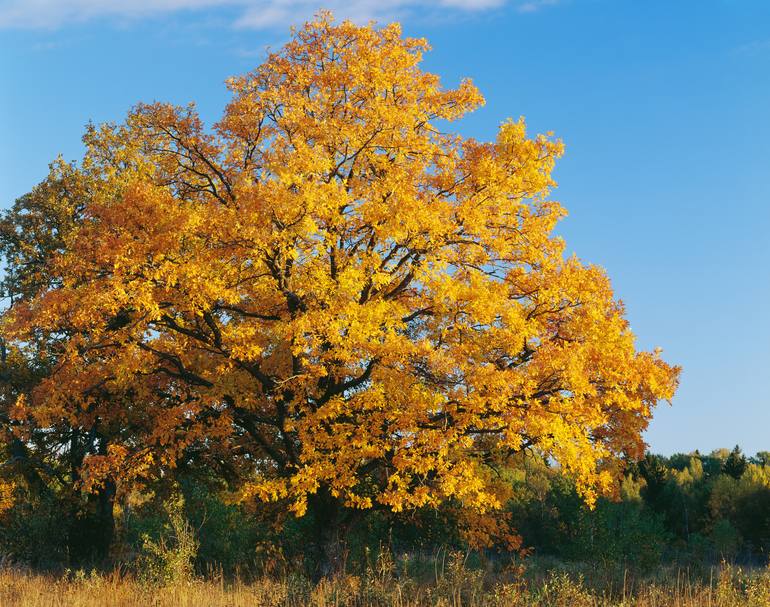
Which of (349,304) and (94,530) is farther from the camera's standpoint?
(94,530)

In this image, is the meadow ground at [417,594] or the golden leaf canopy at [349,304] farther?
the golden leaf canopy at [349,304]

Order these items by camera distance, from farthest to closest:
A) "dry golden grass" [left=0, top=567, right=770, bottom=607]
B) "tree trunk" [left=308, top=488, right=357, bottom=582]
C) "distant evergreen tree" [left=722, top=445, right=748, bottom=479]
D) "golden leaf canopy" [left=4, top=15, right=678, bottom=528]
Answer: "distant evergreen tree" [left=722, top=445, right=748, bottom=479], "tree trunk" [left=308, top=488, right=357, bottom=582], "golden leaf canopy" [left=4, top=15, right=678, bottom=528], "dry golden grass" [left=0, top=567, right=770, bottom=607]

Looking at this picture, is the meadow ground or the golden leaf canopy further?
the golden leaf canopy

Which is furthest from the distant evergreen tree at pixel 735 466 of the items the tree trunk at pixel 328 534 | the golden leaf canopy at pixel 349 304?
the tree trunk at pixel 328 534

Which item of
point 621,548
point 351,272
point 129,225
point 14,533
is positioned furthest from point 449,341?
point 14,533

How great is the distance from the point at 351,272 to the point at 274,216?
2389mm

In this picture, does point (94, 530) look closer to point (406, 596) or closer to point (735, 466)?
point (406, 596)

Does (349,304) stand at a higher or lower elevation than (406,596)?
higher

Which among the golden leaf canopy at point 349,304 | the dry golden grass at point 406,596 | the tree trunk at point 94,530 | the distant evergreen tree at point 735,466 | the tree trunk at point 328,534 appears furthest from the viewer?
the distant evergreen tree at point 735,466

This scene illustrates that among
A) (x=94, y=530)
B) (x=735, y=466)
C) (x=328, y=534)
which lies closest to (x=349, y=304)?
(x=328, y=534)

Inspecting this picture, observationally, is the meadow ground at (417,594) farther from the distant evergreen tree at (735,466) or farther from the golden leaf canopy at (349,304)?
the distant evergreen tree at (735,466)

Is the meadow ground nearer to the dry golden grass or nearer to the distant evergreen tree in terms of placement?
the dry golden grass

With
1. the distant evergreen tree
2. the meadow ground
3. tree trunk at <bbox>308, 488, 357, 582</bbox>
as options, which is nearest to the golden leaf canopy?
tree trunk at <bbox>308, 488, 357, 582</bbox>

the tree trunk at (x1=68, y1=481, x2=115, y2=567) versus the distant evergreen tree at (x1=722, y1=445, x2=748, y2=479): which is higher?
the distant evergreen tree at (x1=722, y1=445, x2=748, y2=479)
